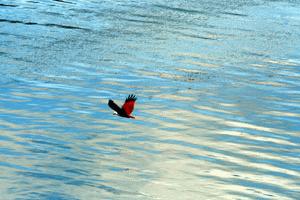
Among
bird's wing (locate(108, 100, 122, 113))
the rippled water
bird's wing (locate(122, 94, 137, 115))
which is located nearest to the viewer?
the rippled water

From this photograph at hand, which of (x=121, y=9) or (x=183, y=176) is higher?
(x=121, y=9)

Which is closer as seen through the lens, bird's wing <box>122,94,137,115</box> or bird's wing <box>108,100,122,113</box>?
bird's wing <box>108,100,122,113</box>

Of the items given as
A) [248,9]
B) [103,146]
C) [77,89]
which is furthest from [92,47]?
[248,9]

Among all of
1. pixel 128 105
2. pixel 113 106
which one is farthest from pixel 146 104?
pixel 113 106

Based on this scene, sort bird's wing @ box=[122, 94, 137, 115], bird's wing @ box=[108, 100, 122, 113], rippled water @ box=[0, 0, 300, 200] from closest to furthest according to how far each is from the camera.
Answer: rippled water @ box=[0, 0, 300, 200]
bird's wing @ box=[108, 100, 122, 113]
bird's wing @ box=[122, 94, 137, 115]

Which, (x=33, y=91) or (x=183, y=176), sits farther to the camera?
(x=33, y=91)

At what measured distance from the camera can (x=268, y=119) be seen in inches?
543

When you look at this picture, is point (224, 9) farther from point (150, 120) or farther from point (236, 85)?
point (150, 120)

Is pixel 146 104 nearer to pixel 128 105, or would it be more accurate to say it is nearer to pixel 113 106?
pixel 128 105

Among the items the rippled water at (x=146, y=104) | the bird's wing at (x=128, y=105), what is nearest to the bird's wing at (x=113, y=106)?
the bird's wing at (x=128, y=105)

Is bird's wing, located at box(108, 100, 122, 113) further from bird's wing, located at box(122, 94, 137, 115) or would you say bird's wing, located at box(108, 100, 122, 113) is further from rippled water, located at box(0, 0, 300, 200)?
rippled water, located at box(0, 0, 300, 200)

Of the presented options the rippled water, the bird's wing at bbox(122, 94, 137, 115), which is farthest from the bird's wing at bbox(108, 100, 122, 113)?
the rippled water

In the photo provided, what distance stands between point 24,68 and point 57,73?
2.24 feet

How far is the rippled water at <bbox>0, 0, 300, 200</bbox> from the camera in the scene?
10.3m
